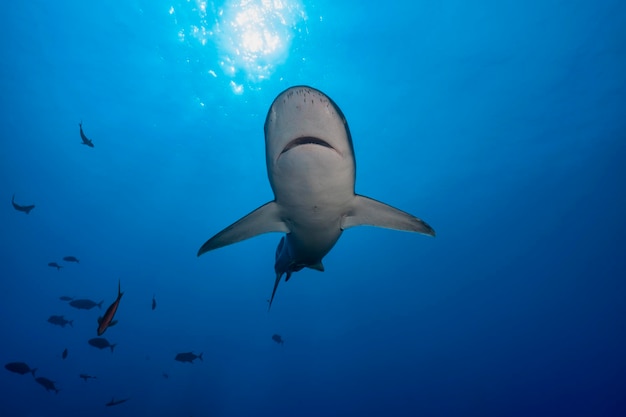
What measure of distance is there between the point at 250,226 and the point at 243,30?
35.1 ft

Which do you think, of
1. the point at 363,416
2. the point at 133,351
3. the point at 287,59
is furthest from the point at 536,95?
the point at 363,416

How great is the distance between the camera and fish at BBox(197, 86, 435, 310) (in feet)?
8.74

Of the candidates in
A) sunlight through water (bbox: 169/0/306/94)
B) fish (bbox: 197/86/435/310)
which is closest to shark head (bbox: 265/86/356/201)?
fish (bbox: 197/86/435/310)

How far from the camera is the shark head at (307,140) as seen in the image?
2584 millimetres

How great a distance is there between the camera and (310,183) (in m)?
3.42

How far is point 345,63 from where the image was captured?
44.0ft

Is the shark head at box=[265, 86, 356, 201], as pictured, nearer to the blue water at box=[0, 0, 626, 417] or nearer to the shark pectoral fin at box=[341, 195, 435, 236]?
the shark pectoral fin at box=[341, 195, 435, 236]

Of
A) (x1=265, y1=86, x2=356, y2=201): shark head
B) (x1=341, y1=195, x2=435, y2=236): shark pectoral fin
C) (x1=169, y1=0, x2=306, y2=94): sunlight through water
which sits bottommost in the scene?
(x1=265, y1=86, x2=356, y2=201): shark head

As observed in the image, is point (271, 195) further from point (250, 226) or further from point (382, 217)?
point (382, 217)

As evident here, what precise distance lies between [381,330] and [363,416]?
16238 mm

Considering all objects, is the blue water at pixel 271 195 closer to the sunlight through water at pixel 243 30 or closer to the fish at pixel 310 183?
the sunlight through water at pixel 243 30

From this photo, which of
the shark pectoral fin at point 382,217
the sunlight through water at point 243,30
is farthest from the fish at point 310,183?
the sunlight through water at point 243,30

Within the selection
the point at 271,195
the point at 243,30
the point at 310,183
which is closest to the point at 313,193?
the point at 310,183

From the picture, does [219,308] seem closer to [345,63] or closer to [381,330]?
[381,330]
